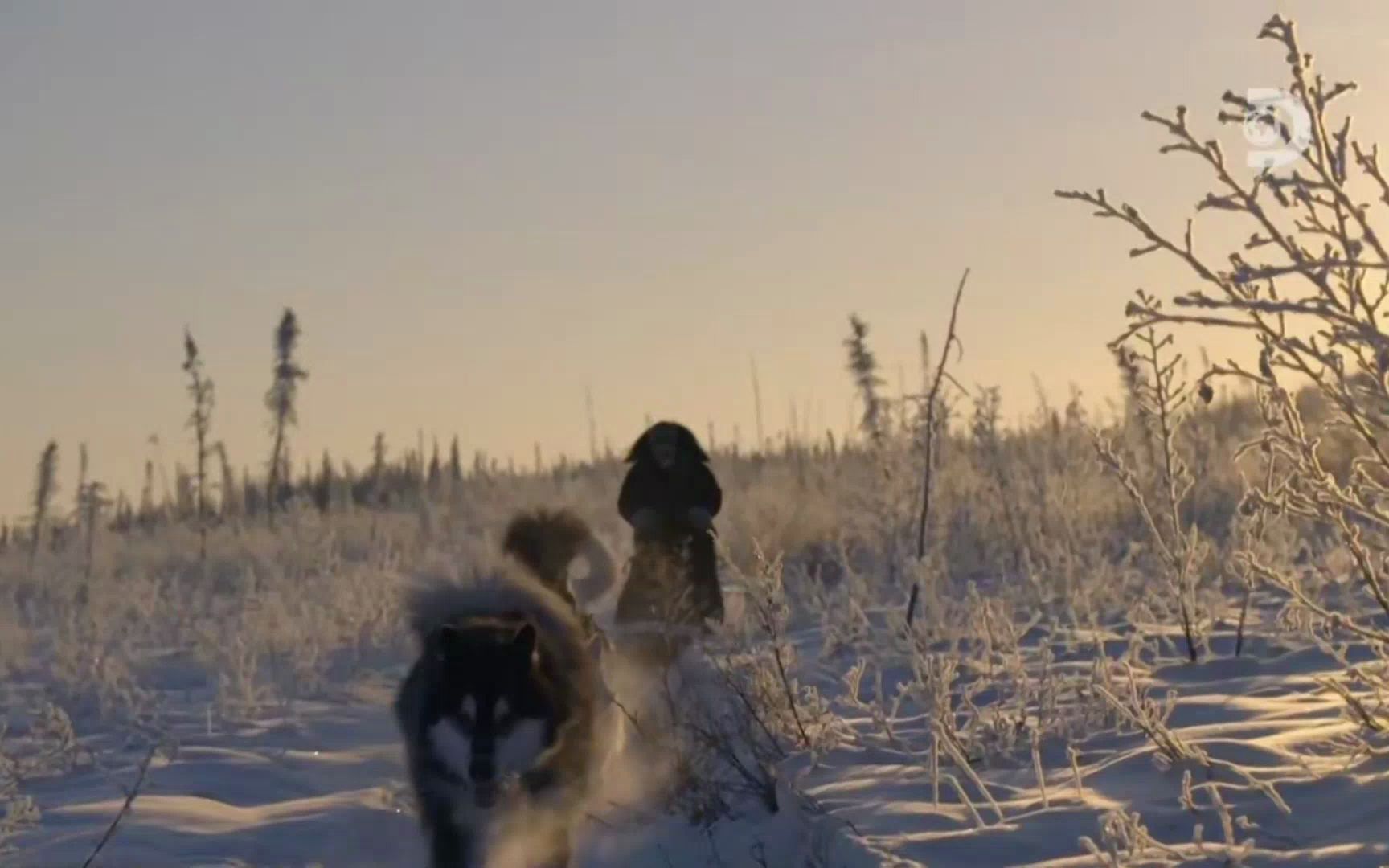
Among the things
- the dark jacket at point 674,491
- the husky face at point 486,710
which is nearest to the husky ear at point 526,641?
the husky face at point 486,710

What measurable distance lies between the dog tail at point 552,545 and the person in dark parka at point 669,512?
1457mm

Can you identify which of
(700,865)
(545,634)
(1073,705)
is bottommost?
(700,865)

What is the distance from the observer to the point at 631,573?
9953 mm

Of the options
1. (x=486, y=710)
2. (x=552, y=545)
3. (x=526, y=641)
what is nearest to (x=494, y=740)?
(x=486, y=710)

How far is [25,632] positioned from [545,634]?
7.19 meters

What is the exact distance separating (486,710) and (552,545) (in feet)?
8.10

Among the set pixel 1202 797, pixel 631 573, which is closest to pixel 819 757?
pixel 1202 797

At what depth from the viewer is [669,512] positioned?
9992mm

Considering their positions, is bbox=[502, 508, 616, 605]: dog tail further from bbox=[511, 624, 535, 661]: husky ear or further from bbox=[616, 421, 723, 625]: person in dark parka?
bbox=[511, 624, 535, 661]: husky ear

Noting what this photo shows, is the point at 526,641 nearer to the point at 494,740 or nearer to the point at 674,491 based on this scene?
the point at 494,740

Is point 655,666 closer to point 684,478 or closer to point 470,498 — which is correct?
point 684,478

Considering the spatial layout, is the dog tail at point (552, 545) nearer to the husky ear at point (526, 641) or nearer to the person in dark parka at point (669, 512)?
the person in dark parka at point (669, 512)

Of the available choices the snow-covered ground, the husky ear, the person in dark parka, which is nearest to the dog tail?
the snow-covered ground

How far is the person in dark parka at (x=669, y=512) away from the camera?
9789 millimetres
